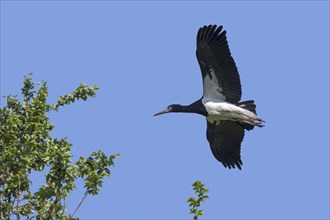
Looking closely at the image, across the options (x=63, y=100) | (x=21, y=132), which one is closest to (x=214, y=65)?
(x=63, y=100)

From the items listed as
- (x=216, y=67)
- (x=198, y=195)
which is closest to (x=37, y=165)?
(x=198, y=195)

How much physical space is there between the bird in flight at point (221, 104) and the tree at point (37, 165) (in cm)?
607

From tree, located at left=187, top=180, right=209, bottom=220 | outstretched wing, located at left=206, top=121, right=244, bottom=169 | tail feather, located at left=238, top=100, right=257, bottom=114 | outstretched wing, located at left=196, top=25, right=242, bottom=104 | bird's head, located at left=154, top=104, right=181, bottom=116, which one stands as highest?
outstretched wing, located at left=196, top=25, right=242, bottom=104

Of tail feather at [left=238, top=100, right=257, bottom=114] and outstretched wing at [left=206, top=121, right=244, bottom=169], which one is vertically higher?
tail feather at [left=238, top=100, right=257, bottom=114]

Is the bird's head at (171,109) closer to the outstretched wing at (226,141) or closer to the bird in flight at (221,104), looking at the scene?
the bird in flight at (221,104)

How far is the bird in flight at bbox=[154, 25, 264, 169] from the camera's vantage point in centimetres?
1495

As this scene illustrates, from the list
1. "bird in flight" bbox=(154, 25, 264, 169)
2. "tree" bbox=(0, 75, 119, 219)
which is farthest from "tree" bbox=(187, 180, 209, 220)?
"bird in flight" bbox=(154, 25, 264, 169)

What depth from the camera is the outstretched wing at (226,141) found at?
1614 cm

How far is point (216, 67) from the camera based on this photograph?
15203 mm

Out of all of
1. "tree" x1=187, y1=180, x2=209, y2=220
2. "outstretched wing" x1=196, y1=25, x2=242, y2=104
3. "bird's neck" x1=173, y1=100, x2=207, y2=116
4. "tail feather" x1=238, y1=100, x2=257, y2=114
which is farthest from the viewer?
"bird's neck" x1=173, y1=100, x2=207, y2=116

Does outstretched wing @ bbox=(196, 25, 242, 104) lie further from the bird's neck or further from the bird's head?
the bird's head

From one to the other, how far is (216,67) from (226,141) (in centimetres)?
190

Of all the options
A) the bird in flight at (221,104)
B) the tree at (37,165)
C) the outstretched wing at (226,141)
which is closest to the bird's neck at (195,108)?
the bird in flight at (221,104)

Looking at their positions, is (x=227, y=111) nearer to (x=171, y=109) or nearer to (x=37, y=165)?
(x=171, y=109)
